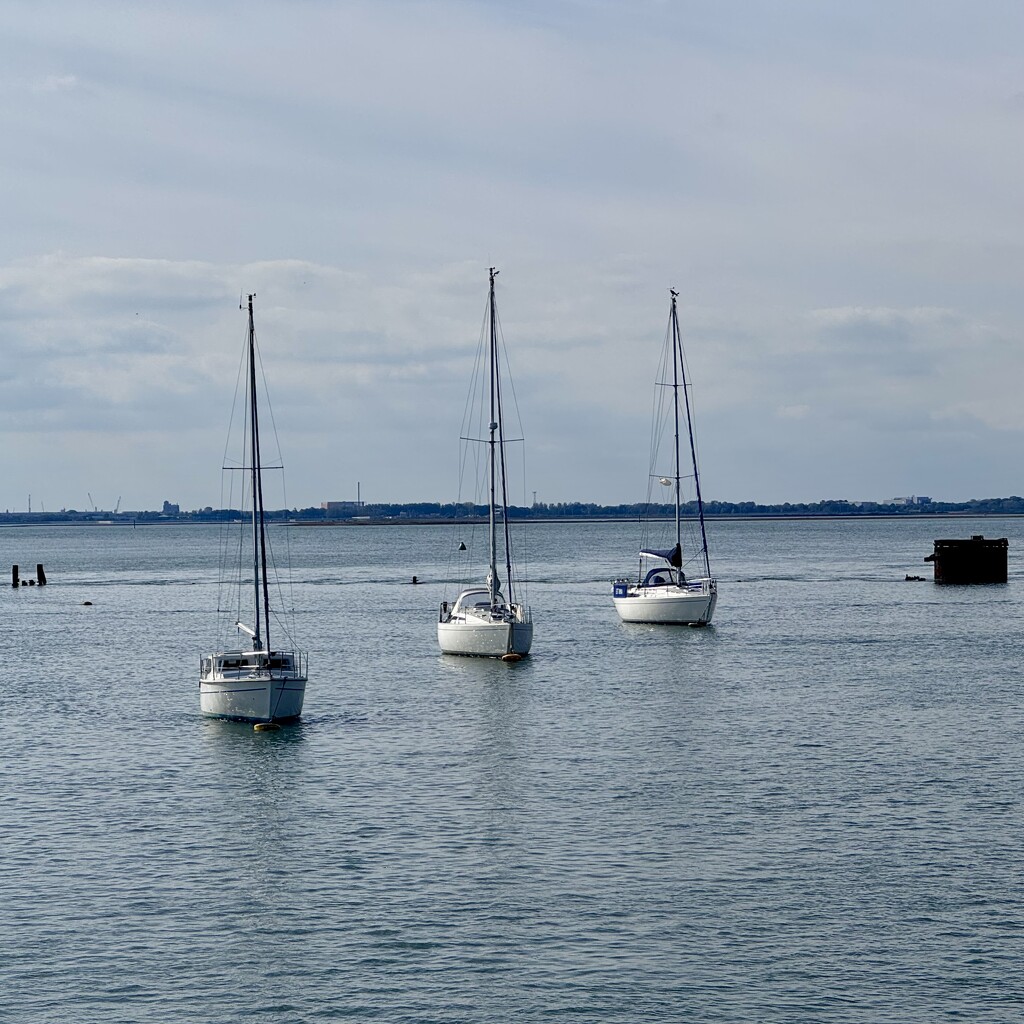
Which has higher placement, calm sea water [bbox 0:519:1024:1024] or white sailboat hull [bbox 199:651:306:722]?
white sailboat hull [bbox 199:651:306:722]

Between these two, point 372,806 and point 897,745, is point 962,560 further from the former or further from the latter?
point 372,806

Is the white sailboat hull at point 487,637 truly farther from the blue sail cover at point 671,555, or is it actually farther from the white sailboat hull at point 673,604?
the blue sail cover at point 671,555

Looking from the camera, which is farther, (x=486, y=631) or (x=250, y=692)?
(x=486, y=631)

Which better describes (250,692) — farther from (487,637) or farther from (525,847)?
(487,637)

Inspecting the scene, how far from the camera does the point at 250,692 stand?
5109cm

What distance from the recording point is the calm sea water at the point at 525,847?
25.7 metres

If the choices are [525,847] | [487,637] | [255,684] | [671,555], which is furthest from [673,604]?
[525,847]

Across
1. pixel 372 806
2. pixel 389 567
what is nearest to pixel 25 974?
pixel 372 806

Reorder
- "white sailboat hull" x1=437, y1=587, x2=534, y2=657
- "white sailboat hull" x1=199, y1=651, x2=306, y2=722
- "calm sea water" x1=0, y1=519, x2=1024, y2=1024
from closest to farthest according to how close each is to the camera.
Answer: "calm sea water" x1=0, y1=519, x2=1024, y2=1024
"white sailboat hull" x1=199, y1=651, x2=306, y2=722
"white sailboat hull" x1=437, y1=587, x2=534, y2=657

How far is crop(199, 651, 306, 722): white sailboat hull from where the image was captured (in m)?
51.1

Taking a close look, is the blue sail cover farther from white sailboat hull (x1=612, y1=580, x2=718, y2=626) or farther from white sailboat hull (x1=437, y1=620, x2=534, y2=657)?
white sailboat hull (x1=437, y1=620, x2=534, y2=657)

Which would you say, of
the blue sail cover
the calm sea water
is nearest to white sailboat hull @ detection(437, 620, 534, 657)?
the calm sea water

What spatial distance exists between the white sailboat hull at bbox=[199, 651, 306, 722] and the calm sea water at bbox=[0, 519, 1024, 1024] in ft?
2.48

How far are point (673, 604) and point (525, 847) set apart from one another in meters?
54.3
